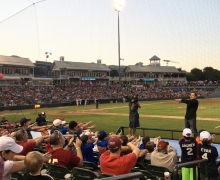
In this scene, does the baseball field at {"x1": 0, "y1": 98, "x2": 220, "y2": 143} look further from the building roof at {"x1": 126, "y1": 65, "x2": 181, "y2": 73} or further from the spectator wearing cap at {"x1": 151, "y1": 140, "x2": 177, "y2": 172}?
the building roof at {"x1": 126, "y1": 65, "x2": 181, "y2": 73}

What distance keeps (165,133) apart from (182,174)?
8.66 metres

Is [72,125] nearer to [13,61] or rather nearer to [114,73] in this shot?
[13,61]

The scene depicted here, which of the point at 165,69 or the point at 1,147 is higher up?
the point at 165,69

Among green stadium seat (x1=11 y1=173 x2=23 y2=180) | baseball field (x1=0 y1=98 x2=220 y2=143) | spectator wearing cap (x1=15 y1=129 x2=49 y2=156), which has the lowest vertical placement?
baseball field (x1=0 y1=98 x2=220 y2=143)

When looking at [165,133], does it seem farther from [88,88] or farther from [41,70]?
[41,70]

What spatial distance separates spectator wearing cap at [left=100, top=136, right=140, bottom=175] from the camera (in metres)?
3.63

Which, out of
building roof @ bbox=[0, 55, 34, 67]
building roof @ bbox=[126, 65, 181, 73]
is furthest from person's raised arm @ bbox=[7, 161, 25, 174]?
building roof @ bbox=[0, 55, 34, 67]

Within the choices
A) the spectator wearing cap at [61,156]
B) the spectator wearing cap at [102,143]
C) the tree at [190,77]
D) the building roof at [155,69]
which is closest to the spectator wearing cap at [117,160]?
the spectator wearing cap at [61,156]

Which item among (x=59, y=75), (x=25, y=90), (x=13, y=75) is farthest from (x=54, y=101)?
(x=59, y=75)

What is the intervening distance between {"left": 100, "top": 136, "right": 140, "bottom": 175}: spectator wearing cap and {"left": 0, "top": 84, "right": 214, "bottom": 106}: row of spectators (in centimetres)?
3410

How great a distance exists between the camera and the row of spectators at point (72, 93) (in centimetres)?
3841

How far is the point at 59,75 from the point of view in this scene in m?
60.8

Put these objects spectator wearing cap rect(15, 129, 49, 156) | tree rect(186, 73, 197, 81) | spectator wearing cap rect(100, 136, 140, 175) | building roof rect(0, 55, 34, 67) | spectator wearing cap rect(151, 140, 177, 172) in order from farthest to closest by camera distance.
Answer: tree rect(186, 73, 197, 81) < building roof rect(0, 55, 34, 67) < spectator wearing cap rect(151, 140, 177, 172) < spectator wearing cap rect(15, 129, 49, 156) < spectator wearing cap rect(100, 136, 140, 175)

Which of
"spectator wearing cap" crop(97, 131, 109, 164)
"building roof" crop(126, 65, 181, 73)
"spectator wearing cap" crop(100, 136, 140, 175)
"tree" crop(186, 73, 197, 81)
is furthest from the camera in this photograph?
"tree" crop(186, 73, 197, 81)
